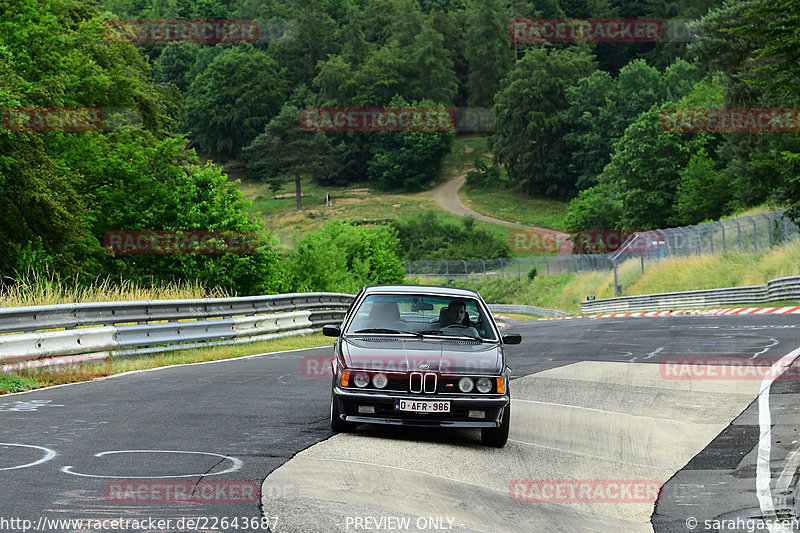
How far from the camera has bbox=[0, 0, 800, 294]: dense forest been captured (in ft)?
96.7

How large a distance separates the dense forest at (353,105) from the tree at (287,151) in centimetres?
32

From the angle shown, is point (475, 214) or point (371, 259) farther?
point (475, 214)

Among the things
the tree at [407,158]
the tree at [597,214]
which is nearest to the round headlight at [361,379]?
the tree at [597,214]

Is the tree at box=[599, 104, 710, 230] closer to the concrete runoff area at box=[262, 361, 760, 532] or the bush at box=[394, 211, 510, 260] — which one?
the bush at box=[394, 211, 510, 260]

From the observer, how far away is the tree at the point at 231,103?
156 m

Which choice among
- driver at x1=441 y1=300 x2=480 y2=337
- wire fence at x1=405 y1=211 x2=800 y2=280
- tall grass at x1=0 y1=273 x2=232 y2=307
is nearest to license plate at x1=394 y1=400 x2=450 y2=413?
driver at x1=441 y1=300 x2=480 y2=337

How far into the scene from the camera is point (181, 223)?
33219 mm

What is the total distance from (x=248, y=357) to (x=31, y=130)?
12.6 m

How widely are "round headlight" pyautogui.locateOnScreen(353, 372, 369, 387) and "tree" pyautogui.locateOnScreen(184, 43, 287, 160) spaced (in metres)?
149

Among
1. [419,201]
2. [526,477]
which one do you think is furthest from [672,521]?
[419,201]

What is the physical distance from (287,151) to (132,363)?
12303 cm

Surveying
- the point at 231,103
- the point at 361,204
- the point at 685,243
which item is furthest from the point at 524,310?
the point at 231,103

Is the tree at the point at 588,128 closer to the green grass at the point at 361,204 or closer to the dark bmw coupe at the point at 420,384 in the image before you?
the green grass at the point at 361,204

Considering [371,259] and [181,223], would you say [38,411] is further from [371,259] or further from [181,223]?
[371,259]
